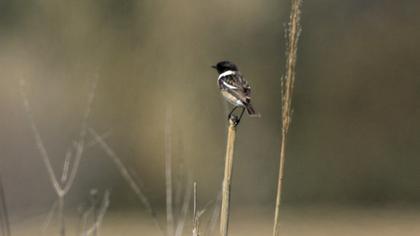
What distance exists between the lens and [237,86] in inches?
233

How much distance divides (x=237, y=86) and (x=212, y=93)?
56.6ft

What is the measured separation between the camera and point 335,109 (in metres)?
27.2

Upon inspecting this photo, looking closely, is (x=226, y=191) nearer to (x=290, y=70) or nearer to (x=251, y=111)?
(x=290, y=70)

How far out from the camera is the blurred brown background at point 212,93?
22906mm

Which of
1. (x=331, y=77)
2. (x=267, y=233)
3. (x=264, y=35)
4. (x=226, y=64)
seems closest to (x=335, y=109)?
(x=331, y=77)

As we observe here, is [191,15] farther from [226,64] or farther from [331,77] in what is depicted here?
[226,64]

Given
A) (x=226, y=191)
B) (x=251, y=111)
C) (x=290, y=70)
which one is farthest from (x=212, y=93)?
(x=290, y=70)

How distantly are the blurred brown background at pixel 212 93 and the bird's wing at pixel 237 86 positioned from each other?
14.4 meters

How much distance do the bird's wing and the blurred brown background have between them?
1436cm

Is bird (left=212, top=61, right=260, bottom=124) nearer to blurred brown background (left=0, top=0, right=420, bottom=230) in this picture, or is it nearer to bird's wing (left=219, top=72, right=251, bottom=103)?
bird's wing (left=219, top=72, right=251, bottom=103)

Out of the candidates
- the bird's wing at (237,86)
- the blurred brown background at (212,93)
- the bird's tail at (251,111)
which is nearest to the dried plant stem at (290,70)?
the bird's tail at (251,111)

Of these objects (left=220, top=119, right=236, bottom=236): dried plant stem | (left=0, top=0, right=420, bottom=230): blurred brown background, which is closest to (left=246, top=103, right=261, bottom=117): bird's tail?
(left=220, top=119, right=236, bottom=236): dried plant stem

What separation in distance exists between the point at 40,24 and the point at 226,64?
1881cm

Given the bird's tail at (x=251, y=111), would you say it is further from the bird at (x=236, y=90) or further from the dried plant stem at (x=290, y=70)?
the dried plant stem at (x=290, y=70)
